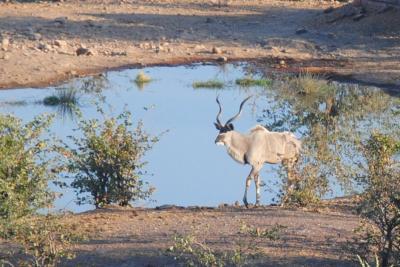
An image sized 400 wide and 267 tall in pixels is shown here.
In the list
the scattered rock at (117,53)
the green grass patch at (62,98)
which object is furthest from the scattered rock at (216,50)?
the green grass patch at (62,98)

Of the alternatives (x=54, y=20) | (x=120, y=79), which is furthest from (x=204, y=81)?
(x=54, y=20)

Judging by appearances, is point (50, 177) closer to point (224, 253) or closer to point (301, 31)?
point (224, 253)

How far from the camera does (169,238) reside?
9680 mm

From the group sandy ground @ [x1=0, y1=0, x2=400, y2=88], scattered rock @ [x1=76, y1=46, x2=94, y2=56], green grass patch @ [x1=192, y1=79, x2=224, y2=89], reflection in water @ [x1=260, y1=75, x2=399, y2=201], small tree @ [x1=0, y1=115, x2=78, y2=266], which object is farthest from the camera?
scattered rock @ [x1=76, y1=46, x2=94, y2=56]

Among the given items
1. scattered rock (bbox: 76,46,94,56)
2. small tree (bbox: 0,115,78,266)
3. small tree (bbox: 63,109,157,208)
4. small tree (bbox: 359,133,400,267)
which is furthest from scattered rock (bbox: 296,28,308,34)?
small tree (bbox: 359,133,400,267)

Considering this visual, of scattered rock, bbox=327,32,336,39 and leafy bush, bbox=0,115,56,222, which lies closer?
leafy bush, bbox=0,115,56,222

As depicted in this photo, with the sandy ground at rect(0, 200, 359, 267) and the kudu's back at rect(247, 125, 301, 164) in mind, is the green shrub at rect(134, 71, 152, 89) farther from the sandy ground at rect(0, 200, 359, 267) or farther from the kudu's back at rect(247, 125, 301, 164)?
the sandy ground at rect(0, 200, 359, 267)

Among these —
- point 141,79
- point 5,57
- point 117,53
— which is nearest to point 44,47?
point 5,57

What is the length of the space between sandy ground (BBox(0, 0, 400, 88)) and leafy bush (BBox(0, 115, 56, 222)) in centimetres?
1062

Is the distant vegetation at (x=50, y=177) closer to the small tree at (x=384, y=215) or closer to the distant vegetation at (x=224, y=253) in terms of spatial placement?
the distant vegetation at (x=224, y=253)

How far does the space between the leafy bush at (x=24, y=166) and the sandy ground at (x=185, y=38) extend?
10.6 m

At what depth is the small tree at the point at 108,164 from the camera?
12195 millimetres

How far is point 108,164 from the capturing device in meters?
12.2

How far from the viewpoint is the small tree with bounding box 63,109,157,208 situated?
1220cm
